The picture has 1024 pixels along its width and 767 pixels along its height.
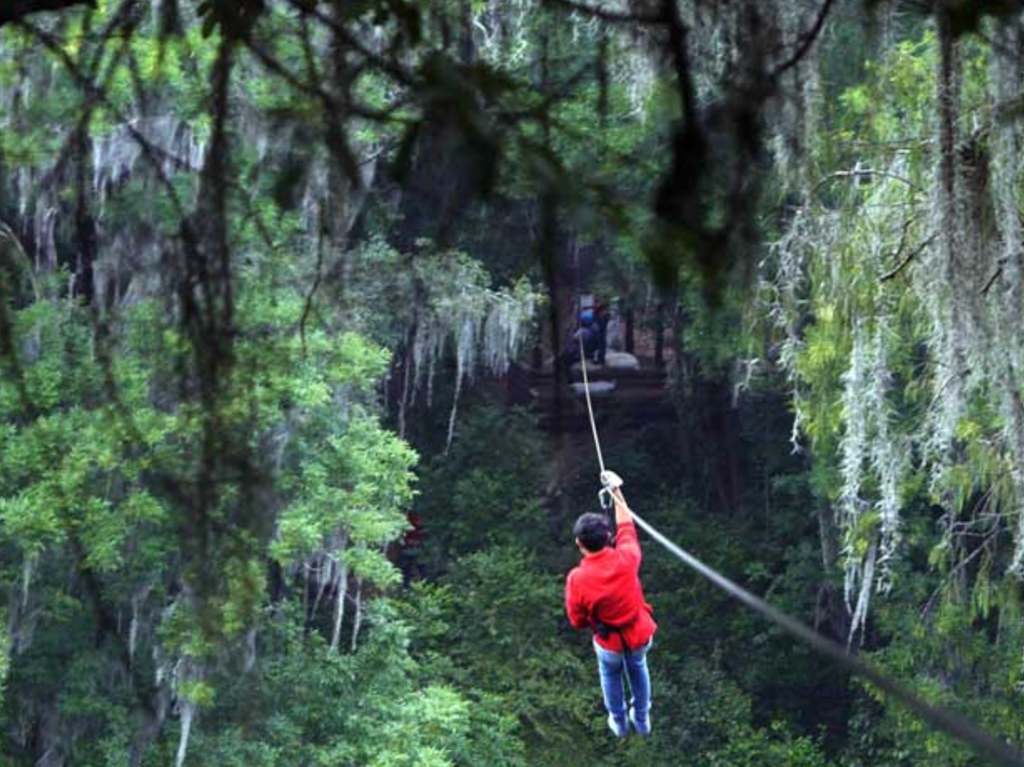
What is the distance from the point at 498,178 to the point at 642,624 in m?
5.27

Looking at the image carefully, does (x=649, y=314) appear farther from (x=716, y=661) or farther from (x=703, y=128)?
→ (x=703, y=128)

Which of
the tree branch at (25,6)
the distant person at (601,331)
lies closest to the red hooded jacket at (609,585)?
the tree branch at (25,6)

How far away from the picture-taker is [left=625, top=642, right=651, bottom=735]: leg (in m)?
8.97

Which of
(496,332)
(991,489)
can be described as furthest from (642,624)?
(496,332)

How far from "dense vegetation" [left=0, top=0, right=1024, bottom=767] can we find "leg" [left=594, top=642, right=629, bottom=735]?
1.24 metres

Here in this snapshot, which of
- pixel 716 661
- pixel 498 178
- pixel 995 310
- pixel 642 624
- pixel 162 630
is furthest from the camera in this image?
pixel 716 661

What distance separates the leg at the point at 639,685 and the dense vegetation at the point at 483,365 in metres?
1.17

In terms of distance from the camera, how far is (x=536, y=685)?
17.5 meters

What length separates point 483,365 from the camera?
1908 centimetres

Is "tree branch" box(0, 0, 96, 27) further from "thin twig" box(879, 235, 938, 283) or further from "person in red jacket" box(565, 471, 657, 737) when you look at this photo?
"person in red jacket" box(565, 471, 657, 737)

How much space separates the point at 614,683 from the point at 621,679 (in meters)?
0.13

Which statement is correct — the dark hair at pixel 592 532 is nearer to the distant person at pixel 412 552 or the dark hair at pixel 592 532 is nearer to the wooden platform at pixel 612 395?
the distant person at pixel 412 552

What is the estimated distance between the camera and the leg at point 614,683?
351 inches

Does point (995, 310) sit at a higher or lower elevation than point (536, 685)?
higher
